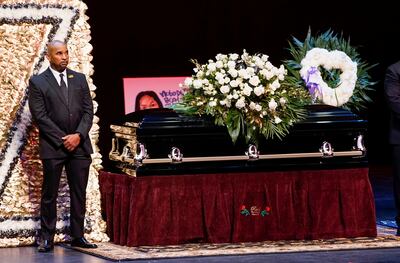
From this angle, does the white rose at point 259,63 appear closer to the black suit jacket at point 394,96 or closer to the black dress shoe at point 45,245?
the black suit jacket at point 394,96

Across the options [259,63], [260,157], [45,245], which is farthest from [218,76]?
[45,245]

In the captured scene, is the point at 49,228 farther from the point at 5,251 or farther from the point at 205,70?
the point at 205,70

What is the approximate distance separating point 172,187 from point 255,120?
0.81 meters

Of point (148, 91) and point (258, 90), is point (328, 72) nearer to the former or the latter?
point (258, 90)

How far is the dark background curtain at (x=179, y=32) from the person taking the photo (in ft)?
47.1

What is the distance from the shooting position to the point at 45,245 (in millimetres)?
9008

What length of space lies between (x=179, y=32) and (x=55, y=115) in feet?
18.8

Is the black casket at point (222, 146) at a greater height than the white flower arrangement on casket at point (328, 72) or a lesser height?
lesser

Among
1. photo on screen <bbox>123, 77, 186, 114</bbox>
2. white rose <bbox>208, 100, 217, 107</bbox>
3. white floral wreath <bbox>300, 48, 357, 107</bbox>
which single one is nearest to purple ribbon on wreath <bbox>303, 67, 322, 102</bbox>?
white floral wreath <bbox>300, 48, 357, 107</bbox>

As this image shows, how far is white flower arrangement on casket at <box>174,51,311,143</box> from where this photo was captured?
9.19m

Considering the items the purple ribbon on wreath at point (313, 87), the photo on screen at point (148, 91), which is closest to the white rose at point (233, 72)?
the purple ribbon on wreath at point (313, 87)

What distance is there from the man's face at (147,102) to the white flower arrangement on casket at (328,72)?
151 inches

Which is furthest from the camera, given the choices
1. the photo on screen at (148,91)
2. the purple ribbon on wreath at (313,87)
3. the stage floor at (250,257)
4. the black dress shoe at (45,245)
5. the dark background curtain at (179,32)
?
the dark background curtain at (179,32)

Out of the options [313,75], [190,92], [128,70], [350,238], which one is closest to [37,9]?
[190,92]
